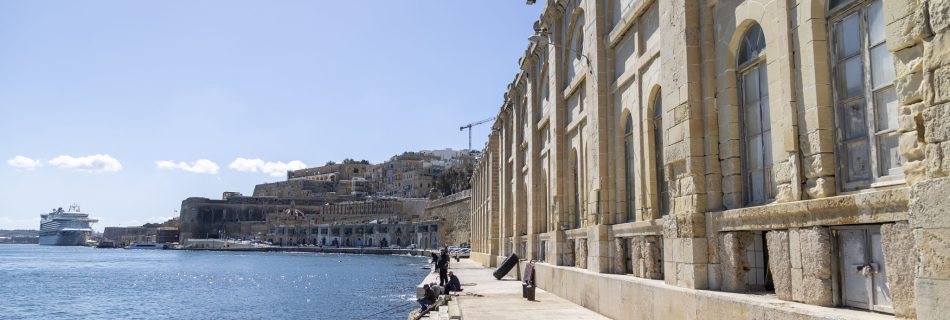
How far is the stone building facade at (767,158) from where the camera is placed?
19.6ft

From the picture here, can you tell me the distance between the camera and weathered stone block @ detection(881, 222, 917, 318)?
620 cm

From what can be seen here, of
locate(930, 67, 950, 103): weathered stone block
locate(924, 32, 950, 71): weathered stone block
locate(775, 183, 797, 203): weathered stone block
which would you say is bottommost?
locate(775, 183, 797, 203): weathered stone block

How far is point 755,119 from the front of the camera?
9250mm

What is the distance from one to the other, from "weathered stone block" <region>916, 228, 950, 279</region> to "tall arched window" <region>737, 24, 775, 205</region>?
10.4 feet

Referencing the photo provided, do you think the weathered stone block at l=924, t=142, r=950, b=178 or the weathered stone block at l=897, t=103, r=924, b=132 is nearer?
the weathered stone block at l=924, t=142, r=950, b=178

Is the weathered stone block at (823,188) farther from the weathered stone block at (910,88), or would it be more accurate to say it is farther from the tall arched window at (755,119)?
the weathered stone block at (910,88)

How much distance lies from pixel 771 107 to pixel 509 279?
1930cm

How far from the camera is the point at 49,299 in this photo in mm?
43312

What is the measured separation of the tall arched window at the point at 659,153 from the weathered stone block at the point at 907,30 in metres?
6.37

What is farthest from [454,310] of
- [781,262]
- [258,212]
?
[258,212]

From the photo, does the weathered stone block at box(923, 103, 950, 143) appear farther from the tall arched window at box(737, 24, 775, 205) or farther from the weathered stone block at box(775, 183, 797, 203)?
the tall arched window at box(737, 24, 775, 205)

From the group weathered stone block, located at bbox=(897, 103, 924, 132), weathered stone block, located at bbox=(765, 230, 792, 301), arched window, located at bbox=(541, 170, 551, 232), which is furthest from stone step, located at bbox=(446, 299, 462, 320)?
weathered stone block, located at bbox=(897, 103, 924, 132)

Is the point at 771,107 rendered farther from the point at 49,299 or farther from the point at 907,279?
the point at 49,299

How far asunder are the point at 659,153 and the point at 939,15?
24.1ft
